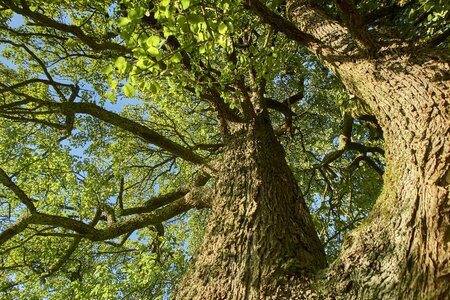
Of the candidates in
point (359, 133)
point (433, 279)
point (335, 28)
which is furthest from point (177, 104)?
point (433, 279)

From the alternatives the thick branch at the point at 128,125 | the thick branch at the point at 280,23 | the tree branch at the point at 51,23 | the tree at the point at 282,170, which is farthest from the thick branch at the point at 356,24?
the tree branch at the point at 51,23

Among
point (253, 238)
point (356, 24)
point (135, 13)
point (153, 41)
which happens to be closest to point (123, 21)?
point (135, 13)

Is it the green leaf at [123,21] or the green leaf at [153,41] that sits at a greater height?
the green leaf at [123,21]

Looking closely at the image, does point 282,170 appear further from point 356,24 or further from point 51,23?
point 51,23

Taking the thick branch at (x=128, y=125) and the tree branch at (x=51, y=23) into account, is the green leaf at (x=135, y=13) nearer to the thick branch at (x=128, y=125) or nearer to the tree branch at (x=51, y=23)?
the thick branch at (x=128, y=125)

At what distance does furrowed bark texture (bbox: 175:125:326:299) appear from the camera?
297cm

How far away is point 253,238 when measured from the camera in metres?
3.40

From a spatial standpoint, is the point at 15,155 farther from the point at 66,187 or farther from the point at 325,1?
the point at 325,1

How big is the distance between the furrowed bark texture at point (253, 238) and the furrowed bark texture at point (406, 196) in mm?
583

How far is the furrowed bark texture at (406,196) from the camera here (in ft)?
6.41

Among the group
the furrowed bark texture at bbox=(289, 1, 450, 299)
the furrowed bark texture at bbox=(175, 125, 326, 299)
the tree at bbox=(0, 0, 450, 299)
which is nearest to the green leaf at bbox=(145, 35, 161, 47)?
the tree at bbox=(0, 0, 450, 299)

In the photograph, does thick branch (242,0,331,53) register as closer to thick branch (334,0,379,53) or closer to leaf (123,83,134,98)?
thick branch (334,0,379,53)

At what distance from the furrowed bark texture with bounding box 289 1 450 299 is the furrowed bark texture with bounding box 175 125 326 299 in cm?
58

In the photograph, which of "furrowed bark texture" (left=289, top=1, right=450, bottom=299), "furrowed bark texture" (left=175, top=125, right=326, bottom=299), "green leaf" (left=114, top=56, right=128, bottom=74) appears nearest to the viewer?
"furrowed bark texture" (left=289, top=1, right=450, bottom=299)
